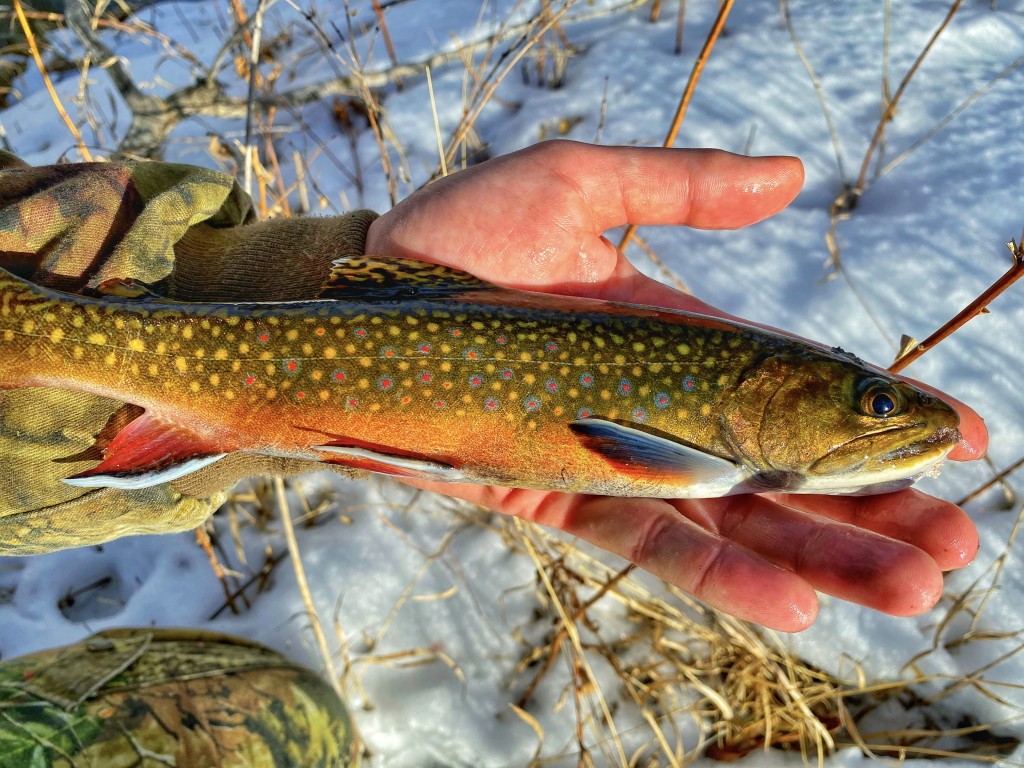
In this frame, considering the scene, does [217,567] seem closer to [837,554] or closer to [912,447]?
[837,554]

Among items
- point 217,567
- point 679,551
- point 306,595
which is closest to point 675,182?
point 679,551

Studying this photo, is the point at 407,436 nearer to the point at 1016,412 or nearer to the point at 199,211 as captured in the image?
the point at 199,211

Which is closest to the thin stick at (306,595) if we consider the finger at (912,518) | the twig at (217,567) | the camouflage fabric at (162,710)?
the camouflage fabric at (162,710)

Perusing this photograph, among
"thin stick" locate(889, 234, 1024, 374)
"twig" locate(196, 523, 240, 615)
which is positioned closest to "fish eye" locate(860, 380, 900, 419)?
"thin stick" locate(889, 234, 1024, 374)

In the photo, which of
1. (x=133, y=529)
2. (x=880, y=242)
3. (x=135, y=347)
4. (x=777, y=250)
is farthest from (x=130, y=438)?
(x=880, y=242)

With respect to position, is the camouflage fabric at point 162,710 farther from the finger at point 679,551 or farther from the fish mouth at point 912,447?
the fish mouth at point 912,447
